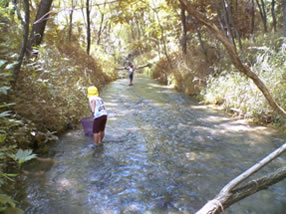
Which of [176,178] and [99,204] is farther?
[176,178]

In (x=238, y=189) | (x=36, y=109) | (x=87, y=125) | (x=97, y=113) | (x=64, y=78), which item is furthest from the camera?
(x=64, y=78)

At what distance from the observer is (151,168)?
5.06 m

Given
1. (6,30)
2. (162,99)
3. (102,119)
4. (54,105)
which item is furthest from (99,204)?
(162,99)

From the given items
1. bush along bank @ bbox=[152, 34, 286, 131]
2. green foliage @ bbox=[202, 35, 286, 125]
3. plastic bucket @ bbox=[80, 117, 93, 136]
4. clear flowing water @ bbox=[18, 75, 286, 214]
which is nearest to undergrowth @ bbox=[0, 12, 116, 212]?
clear flowing water @ bbox=[18, 75, 286, 214]

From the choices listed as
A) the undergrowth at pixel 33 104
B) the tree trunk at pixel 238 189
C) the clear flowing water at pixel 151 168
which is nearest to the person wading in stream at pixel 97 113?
the clear flowing water at pixel 151 168

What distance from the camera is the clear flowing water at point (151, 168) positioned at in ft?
12.5

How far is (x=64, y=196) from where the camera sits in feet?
13.1

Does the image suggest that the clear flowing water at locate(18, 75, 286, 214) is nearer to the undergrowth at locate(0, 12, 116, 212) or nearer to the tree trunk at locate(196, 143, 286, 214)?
the undergrowth at locate(0, 12, 116, 212)

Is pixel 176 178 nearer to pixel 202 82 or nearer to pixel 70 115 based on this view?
pixel 70 115

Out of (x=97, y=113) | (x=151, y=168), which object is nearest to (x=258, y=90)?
(x=151, y=168)

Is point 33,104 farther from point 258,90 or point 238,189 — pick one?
point 258,90

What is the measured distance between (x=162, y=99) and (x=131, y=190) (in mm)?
8333

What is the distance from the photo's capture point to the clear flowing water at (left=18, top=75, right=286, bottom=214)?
3.82 metres

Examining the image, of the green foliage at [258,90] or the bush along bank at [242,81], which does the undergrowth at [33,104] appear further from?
the green foliage at [258,90]
